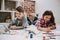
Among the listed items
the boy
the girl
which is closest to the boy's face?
the boy

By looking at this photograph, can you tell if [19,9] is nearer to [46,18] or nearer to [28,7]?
[28,7]

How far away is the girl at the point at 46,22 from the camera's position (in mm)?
1579

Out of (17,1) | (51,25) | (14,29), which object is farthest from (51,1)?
(14,29)

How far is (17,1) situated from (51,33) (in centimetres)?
49

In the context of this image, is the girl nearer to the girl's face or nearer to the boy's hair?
the girl's face

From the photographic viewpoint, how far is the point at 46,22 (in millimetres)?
1585

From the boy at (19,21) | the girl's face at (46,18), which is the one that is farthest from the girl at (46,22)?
the boy at (19,21)

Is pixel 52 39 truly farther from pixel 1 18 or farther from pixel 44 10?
pixel 1 18

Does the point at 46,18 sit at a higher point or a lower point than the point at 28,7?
lower

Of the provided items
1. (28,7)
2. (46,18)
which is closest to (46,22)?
(46,18)

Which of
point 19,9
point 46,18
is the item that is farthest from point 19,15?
point 46,18

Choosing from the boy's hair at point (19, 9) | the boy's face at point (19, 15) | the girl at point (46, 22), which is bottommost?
the girl at point (46, 22)

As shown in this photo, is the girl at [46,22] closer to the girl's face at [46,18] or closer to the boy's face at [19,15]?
the girl's face at [46,18]

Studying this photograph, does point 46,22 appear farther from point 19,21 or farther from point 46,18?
point 19,21
